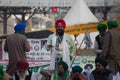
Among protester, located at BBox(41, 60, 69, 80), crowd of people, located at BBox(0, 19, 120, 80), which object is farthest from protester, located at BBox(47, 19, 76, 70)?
protester, located at BBox(41, 60, 69, 80)

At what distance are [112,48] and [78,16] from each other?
30.6 ft

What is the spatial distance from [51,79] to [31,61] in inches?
125

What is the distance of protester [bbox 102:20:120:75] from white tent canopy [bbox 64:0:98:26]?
867 centimetres

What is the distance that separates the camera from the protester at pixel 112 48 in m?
8.97

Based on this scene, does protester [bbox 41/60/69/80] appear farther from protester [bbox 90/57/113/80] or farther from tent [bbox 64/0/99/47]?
tent [bbox 64/0/99/47]

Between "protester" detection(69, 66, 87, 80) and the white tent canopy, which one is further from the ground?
the white tent canopy

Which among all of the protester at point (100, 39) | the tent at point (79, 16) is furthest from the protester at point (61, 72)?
the tent at point (79, 16)

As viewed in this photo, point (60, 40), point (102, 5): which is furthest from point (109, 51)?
point (102, 5)

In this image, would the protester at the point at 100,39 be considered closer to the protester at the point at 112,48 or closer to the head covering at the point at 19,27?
the protester at the point at 112,48

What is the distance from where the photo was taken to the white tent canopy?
59.2 ft

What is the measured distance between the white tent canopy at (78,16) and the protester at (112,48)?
867 centimetres

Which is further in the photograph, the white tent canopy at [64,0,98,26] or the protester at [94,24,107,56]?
the white tent canopy at [64,0,98,26]

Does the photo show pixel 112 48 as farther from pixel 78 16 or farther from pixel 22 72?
pixel 78 16

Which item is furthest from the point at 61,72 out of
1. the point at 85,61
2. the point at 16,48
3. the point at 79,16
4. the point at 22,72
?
the point at 79,16
